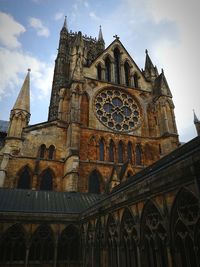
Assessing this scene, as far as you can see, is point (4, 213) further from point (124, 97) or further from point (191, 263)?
point (124, 97)

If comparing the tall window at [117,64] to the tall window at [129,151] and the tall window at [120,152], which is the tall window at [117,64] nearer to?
the tall window at [129,151]

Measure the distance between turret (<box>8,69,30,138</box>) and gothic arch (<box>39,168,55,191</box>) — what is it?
14.6 feet

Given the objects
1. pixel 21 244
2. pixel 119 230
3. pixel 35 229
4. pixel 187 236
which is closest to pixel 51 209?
pixel 35 229

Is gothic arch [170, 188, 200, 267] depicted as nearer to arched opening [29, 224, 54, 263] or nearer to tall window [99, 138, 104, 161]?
arched opening [29, 224, 54, 263]

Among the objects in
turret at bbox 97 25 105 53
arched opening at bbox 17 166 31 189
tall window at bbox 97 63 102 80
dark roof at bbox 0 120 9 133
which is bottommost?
arched opening at bbox 17 166 31 189

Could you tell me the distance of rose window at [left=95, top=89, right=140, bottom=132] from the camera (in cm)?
2600

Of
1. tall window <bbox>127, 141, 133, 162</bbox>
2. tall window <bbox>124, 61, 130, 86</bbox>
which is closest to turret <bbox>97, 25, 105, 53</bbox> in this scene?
tall window <bbox>124, 61, 130, 86</bbox>

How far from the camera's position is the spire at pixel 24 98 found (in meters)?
24.6

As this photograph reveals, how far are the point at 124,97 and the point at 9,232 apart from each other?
1983 centimetres

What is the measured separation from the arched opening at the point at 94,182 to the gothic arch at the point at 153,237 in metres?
13.6

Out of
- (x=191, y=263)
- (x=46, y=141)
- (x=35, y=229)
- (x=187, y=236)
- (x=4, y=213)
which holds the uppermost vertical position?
(x=46, y=141)

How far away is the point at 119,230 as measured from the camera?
9.84 meters

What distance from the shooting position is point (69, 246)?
1439 cm

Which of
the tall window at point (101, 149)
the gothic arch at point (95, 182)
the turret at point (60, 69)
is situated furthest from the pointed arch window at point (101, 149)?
the turret at point (60, 69)
